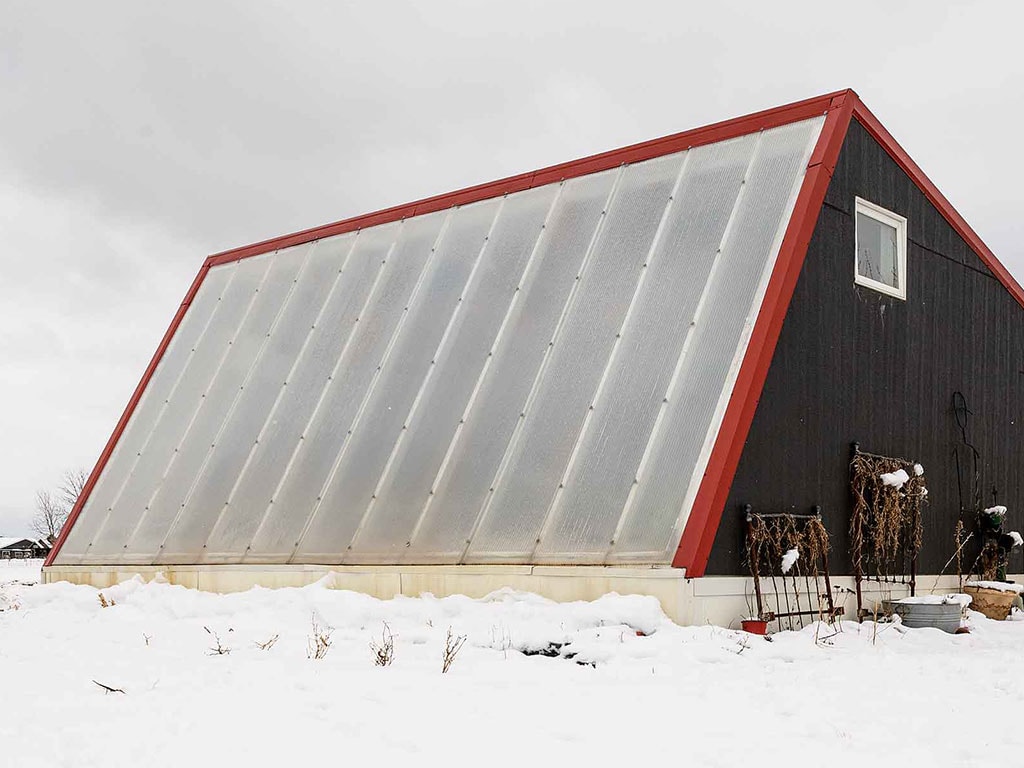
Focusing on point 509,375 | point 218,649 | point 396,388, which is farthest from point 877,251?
point 218,649

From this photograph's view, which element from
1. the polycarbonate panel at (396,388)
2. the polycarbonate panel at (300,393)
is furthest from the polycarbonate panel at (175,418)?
the polycarbonate panel at (396,388)

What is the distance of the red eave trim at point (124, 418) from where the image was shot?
14461 millimetres

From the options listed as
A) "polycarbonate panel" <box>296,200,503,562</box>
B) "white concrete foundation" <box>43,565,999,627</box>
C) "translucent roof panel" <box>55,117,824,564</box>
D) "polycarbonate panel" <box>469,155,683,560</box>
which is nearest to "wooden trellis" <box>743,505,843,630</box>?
"white concrete foundation" <box>43,565,999,627</box>

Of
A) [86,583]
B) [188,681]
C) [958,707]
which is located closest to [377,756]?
[188,681]

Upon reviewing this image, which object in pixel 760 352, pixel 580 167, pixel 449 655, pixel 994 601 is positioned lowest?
pixel 449 655

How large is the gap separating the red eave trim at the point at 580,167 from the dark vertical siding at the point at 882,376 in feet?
2.14

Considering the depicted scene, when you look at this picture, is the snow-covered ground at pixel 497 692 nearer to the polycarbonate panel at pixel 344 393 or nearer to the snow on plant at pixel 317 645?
the snow on plant at pixel 317 645

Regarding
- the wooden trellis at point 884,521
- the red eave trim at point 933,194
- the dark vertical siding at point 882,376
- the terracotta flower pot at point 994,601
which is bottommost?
the terracotta flower pot at point 994,601

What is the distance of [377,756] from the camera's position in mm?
4160

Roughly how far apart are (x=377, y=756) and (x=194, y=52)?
10853mm

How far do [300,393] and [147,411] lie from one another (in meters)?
3.21

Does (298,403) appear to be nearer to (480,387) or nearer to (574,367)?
(480,387)

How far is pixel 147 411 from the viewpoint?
14844 mm

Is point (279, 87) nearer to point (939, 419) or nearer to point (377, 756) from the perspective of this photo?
point (939, 419)
